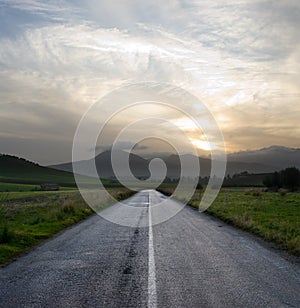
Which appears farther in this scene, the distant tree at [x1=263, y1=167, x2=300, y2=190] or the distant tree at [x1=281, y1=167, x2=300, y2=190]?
the distant tree at [x1=263, y1=167, x2=300, y2=190]

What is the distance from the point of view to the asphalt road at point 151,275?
6.62 meters

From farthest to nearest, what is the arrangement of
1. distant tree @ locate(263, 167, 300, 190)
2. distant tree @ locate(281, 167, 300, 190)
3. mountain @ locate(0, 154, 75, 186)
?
mountain @ locate(0, 154, 75, 186) < distant tree @ locate(263, 167, 300, 190) < distant tree @ locate(281, 167, 300, 190)

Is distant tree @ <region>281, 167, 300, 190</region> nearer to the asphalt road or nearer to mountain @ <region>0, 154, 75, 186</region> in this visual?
the asphalt road

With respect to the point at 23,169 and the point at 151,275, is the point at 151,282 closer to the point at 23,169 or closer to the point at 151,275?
the point at 151,275

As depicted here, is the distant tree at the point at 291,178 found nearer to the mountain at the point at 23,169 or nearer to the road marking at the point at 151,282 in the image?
the mountain at the point at 23,169

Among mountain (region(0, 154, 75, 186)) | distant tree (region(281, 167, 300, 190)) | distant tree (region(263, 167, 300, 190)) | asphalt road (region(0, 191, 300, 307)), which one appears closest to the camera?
asphalt road (region(0, 191, 300, 307))

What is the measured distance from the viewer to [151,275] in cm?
834

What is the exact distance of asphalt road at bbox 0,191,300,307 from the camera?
6.62 m

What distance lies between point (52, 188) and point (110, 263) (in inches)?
3302

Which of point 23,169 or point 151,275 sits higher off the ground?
point 23,169

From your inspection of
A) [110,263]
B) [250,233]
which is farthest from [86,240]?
[250,233]

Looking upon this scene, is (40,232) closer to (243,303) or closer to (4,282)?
(4,282)

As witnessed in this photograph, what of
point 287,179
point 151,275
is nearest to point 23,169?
point 287,179

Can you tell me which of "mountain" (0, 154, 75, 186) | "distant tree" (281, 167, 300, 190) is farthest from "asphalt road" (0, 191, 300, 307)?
"mountain" (0, 154, 75, 186)
